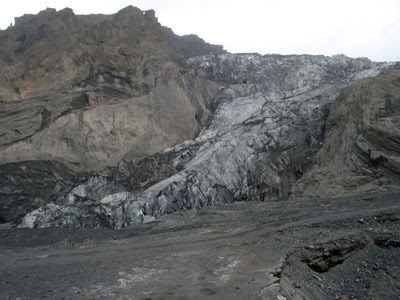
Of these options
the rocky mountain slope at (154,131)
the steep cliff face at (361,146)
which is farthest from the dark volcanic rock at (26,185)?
the steep cliff face at (361,146)

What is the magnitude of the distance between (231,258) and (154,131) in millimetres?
19696

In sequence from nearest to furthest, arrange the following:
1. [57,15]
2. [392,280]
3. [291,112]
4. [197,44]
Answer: [392,280] < [291,112] < [57,15] < [197,44]

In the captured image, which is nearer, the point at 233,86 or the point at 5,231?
the point at 5,231

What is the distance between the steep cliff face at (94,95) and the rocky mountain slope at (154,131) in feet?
0.32

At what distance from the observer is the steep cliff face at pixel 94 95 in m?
26.1

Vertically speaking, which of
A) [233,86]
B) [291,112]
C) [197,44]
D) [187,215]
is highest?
[197,44]

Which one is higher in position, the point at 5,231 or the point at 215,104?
the point at 215,104

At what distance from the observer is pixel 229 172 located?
76.9ft

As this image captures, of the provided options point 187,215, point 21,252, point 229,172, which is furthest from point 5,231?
point 229,172

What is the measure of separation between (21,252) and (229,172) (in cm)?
1294

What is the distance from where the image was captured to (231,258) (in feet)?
35.3

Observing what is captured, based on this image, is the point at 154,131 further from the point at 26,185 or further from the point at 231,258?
the point at 231,258

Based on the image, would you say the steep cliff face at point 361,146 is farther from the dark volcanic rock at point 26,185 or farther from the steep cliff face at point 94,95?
the dark volcanic rock at point 26,185

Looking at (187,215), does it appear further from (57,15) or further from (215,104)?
(57,15)
